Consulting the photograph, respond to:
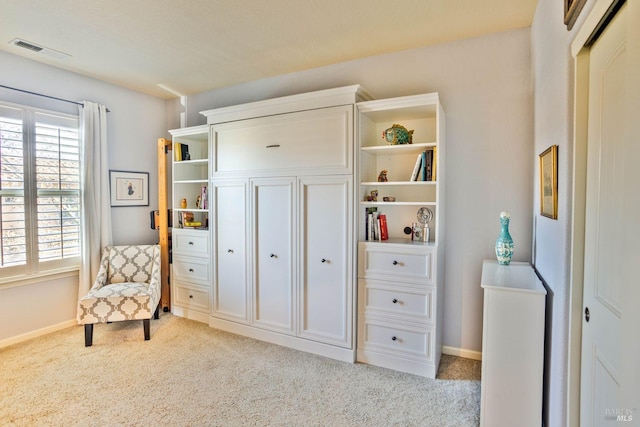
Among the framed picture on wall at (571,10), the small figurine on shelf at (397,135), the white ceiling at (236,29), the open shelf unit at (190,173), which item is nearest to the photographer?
the framed picture on wall at (571,10)

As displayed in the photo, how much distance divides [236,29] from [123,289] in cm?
258

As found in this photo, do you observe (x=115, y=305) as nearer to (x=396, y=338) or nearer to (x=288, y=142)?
(x=288, y=142)

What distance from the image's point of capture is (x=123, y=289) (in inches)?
129

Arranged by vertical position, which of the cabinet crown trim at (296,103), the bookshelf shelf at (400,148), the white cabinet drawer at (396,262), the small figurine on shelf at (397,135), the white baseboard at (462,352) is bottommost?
the white baseboard at (462,352)

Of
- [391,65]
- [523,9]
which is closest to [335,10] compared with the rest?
[391,65]

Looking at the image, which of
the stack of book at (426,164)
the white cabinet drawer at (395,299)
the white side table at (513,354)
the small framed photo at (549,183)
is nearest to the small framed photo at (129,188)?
the white cabinet drawer at (395,299)

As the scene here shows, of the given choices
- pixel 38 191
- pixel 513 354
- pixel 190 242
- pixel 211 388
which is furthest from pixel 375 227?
pixel 38 191

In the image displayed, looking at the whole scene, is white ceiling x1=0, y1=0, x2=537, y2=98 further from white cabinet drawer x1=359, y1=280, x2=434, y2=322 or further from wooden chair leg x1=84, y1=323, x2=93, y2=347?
wooden chair leg x1=84, y1=323, x2=93, y2=347

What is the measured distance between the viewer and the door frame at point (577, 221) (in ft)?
4.54

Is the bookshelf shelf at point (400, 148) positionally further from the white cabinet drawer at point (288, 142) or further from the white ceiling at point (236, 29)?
the white ceiling at point (236, 29)

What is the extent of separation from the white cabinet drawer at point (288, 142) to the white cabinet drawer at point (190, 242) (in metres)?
0.76

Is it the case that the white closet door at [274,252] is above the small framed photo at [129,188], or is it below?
below

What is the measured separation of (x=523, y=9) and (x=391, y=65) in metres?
1.05

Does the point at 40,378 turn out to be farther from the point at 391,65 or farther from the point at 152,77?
the point at 391,65
